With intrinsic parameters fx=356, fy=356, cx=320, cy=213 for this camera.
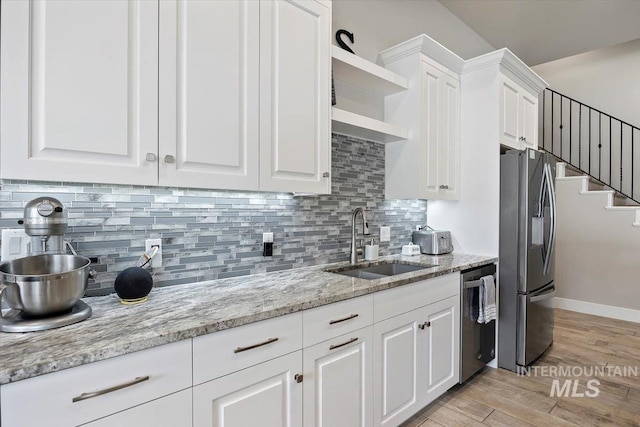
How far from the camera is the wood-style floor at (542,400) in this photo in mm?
2146

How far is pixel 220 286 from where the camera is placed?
1.70 meters

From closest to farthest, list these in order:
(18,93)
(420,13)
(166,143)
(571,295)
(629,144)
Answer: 1. (18,93)
2. (166,143)
3. (420,13)
4. (571,295)
5. (629,144)

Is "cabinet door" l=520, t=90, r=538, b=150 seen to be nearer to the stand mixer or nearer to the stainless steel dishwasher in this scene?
the stainless steel dishwasher

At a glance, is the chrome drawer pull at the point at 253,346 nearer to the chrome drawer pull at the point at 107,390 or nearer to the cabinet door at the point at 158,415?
the cabinet door at the point at 158,415

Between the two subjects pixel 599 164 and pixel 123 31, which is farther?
pixel 599 164

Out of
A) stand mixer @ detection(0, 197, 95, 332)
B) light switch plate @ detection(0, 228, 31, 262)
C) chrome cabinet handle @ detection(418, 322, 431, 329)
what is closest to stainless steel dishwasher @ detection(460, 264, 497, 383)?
chrome cabinet handle @ detection(418, 322, 431, 329)

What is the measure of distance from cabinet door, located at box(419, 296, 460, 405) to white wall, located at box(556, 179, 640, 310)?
3.16 metres

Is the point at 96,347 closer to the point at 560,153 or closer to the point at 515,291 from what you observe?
the point at 515,291

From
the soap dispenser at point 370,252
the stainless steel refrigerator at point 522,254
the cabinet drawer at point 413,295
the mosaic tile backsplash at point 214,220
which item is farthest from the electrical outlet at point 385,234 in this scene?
the stainless steel refrigerator at point 522,254

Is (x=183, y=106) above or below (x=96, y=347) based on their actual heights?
above

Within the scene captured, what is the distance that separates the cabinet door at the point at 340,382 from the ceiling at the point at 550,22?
338 cm

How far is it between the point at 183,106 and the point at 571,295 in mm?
5178

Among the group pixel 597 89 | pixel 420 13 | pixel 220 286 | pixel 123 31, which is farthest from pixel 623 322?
pixel 123 31

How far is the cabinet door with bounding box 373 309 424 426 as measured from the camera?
1.82 metres
